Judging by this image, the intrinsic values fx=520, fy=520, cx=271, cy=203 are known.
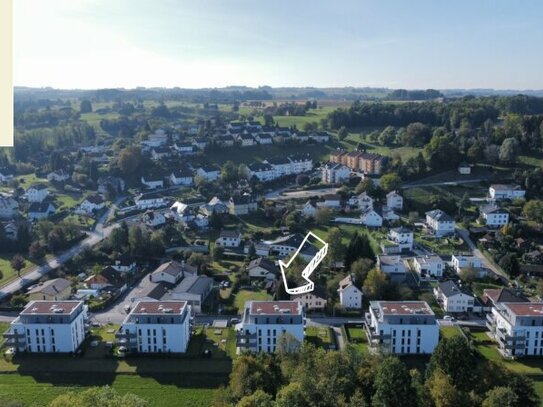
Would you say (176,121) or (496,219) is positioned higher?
(176,121)

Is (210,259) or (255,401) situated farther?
(210,259)

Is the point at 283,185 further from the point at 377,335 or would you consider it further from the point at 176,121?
the point at 176,121

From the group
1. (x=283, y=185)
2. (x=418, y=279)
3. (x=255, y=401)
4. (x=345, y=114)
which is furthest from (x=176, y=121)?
(x=255, y=401)

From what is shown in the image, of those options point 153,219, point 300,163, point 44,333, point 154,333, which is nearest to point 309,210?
point 153,219

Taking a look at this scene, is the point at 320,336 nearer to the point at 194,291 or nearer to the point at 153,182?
the point at 194,291

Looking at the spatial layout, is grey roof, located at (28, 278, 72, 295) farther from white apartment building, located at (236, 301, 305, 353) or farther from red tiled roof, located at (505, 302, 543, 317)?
red tiled roof, located at (505, 302, 543, 317)

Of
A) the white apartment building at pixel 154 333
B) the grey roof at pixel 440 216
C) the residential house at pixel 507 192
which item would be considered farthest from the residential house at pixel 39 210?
the residential house at pixel 507 192

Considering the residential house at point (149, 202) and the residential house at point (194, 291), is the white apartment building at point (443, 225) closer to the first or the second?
the residential house at point (194, 291)
